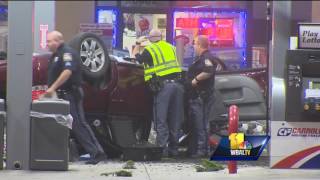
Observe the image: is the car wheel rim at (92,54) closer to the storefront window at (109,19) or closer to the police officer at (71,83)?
the police officer at (71,83)

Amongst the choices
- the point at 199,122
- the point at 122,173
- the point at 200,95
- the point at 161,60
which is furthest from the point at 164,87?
the point at 122,173

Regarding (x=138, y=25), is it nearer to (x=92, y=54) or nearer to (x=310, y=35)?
(x=92, y=54)

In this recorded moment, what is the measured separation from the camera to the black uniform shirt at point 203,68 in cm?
1057

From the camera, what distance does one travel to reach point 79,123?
9430 mm

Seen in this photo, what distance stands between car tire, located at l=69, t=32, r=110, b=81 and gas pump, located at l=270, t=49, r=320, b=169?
2.64 m

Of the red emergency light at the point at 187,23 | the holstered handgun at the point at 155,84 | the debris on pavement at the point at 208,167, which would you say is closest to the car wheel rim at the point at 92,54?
the holstered handgun at the point at 155,84

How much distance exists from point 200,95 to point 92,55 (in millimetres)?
1828

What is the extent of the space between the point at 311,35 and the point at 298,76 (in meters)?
→ 0.56

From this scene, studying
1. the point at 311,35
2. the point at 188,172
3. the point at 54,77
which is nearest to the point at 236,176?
the point at 188,172

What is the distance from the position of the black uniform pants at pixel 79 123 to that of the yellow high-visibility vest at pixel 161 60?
1.25 m

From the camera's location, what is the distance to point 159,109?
1035cm

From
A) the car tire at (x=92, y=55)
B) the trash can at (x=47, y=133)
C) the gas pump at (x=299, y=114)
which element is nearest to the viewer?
the trash can at (x=47, y=133)

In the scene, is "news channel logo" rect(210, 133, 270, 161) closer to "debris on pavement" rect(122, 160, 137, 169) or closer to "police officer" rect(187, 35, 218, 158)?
"debris on pavement" rect(122, 160, 137, 169)

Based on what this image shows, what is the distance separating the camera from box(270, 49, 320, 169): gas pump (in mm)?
8891
